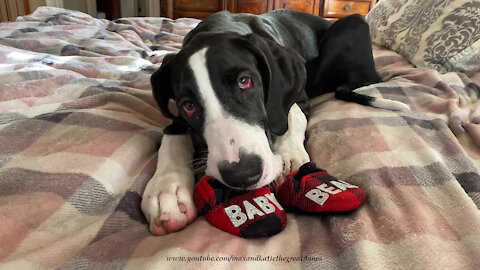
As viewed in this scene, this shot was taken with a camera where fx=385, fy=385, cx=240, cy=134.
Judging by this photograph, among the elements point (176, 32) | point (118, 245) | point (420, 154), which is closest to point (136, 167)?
point (118, 245)

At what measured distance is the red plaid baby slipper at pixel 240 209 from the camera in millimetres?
800

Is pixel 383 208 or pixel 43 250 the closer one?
pixel 43 250

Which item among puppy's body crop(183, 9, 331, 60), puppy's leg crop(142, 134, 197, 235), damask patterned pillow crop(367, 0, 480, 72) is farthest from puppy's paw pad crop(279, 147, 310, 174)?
damask patterned pillow crop(367, 0, 480, 72)

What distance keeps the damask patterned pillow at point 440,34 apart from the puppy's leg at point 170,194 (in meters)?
1.51

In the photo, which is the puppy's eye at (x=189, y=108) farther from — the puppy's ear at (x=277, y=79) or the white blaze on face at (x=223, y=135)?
the puppy's ear at (x=277, y=79)

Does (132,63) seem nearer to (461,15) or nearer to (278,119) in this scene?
(278,119)

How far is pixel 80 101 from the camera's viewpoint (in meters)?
1.41

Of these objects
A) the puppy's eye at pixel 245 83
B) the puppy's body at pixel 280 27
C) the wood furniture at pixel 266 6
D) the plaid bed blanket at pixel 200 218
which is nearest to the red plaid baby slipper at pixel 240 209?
the plaid bed blanket at pixel 200 218

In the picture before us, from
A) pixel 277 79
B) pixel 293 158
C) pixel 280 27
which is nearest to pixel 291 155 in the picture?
pixel 293 158

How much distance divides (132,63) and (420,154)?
62.9 inches

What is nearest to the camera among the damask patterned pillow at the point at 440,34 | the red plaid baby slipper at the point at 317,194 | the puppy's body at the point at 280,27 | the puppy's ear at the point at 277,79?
the red plaid baby slipper at the point at 317,194

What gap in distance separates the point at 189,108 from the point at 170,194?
288mm

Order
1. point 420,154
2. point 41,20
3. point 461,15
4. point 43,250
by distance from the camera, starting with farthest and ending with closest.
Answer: point 41,20
point 461,15
point 420,154
point 43,250

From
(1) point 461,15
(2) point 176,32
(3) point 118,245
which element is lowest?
(2) point 176,32
